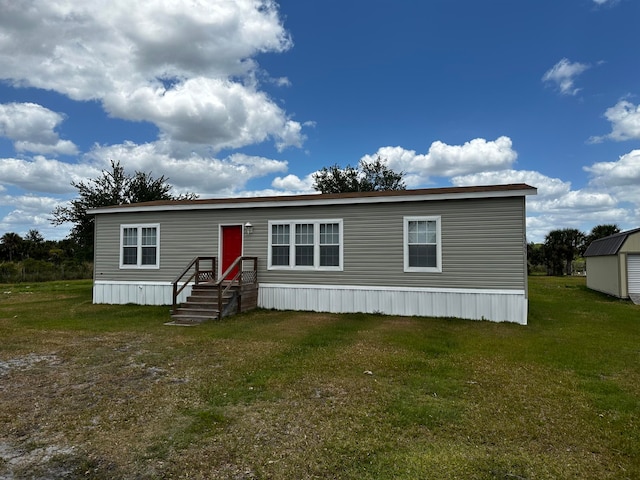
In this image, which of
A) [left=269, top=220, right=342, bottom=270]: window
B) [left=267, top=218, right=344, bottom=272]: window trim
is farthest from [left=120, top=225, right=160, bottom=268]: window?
[left=269, top=220, right=342, bottom=270]: window

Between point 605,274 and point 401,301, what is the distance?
1321cm

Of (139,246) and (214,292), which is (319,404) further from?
(139,246)

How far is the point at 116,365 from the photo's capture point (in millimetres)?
6117

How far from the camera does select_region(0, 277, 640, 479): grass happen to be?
3.16 metres

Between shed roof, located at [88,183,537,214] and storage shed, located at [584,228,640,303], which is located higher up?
shed roof, located at [88,183,537,214]

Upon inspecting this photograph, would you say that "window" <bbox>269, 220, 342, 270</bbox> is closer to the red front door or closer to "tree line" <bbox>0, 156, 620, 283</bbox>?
the red front door

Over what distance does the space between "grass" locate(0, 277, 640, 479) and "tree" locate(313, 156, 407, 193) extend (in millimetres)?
28345

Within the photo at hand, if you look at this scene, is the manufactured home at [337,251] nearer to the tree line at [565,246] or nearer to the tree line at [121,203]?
the tree line at [121,203]

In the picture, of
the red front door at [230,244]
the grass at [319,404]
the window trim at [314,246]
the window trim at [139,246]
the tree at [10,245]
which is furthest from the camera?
the tree at [10,245]

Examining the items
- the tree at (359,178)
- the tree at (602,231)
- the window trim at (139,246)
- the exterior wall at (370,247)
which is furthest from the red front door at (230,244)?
the tree at (602,231)

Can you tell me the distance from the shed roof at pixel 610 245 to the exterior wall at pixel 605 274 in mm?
226

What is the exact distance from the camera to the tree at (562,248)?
3303cm

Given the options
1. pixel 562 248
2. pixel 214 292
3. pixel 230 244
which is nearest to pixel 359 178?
pixel 562 248

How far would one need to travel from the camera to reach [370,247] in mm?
11492
